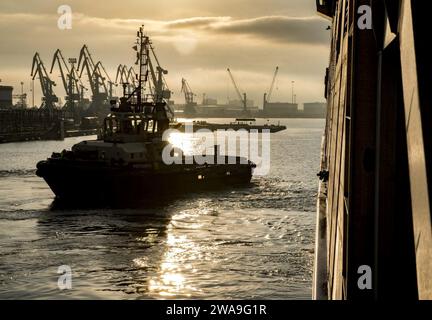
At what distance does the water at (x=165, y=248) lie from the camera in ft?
72.0

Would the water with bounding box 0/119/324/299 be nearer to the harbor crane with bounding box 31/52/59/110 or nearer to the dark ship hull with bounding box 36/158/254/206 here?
the dark ship hull with bounding box 36/158/254/206

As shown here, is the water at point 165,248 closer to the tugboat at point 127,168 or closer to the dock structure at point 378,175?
the tugboat at point 127,168

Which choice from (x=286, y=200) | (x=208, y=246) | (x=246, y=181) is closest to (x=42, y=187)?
(x=246, y=181)

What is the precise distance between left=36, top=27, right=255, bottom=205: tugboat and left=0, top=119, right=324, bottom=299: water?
6.53 ft

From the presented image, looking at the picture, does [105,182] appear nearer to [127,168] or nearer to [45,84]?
[127,168]

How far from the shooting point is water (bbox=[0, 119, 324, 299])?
2194 cm

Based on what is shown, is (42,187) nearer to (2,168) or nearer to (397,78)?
(2,168)

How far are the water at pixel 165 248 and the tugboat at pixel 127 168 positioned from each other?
6.53ft

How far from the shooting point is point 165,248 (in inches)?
1148

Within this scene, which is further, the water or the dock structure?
the water

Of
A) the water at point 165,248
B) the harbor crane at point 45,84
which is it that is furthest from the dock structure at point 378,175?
the harbor crane at point 45,84

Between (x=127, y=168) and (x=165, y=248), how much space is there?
16.2 m

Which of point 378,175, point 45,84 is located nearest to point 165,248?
point 378,175

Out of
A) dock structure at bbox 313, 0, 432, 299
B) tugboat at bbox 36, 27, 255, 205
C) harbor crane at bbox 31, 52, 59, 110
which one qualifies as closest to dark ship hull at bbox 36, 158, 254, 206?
tugboat at bbox 36, 27, 255, 205
